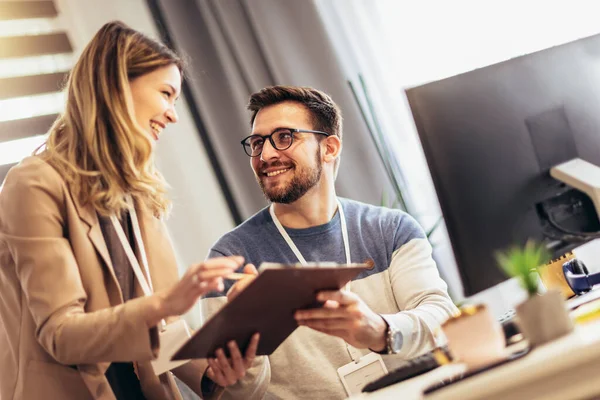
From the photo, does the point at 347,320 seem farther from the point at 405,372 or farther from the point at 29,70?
the point at 29,70

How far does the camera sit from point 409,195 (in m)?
2.89

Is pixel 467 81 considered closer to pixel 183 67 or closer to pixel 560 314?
pixel 560 314

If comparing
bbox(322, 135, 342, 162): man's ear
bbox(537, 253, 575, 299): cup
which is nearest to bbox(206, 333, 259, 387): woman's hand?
bbox(322, 135, 342, 162): man's ear

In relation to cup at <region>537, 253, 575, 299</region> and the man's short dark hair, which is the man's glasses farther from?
cup at <region>537, 253, 575, 299</region>

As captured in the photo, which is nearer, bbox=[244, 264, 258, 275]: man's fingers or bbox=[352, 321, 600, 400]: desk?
bbox=[352, 321, 600, 400]: desk

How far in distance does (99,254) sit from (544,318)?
926 mm

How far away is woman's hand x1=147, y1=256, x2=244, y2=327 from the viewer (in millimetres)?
1204

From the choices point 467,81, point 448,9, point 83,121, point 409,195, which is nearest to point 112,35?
point 83,121

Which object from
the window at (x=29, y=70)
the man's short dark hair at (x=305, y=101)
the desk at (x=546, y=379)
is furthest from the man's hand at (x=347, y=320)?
the window at (x=29, y=70)

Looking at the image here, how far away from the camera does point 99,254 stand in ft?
4.82

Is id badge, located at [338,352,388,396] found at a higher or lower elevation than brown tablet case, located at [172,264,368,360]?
lower

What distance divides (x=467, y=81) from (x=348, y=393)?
34.6 inches

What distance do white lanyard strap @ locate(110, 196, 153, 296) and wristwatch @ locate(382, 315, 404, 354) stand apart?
543mm

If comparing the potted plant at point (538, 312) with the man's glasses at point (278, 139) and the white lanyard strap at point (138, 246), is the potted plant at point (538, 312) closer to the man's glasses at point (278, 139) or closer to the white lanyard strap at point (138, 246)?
the white lanyard strap at point (138, 246)
